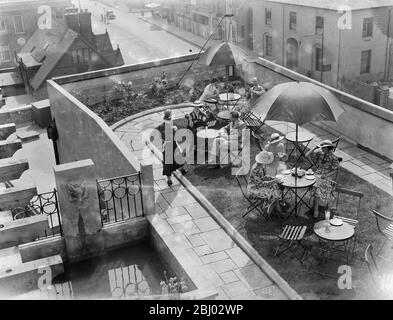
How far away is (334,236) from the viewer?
1041cm

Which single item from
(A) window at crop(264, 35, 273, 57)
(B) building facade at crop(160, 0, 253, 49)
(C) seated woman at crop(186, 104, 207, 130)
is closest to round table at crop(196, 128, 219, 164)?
(C) seated woman at crop(186, 104, 207, 130)

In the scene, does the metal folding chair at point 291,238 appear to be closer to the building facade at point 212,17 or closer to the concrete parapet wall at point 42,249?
the concrete parapet wall at point 42,249

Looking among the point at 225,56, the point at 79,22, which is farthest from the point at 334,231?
the point at 79,22

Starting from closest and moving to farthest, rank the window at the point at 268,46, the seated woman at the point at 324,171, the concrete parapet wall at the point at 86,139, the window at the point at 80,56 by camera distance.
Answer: the seated woman at the point at 324,171 → the concrete parapet wall at the point at 86,139 → the window at the point at 268,46 → the window at the point at 80,56

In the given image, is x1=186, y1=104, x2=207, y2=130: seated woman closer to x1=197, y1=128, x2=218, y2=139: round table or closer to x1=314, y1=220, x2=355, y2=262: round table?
x1=197, y1=128, x2=218, y2=139: round table

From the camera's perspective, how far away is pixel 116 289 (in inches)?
445

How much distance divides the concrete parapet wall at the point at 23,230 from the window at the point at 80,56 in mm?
40491

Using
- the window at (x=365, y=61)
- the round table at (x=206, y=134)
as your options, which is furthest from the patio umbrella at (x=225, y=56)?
the window at (x=365, y=61)

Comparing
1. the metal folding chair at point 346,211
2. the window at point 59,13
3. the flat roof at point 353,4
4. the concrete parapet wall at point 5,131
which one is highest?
the flat roof at point 353,4

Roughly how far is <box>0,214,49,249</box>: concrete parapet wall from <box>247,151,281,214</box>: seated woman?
234 inches

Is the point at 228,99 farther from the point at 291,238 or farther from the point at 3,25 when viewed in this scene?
the point at 3,25

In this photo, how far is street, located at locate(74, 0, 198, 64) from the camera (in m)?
65.7

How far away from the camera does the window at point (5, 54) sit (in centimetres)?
6444

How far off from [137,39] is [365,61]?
39894mm
